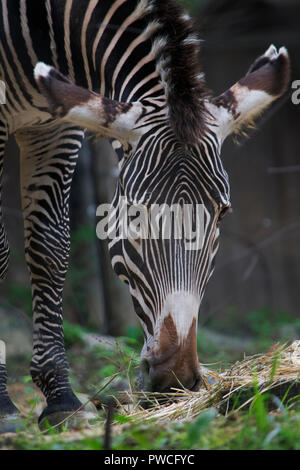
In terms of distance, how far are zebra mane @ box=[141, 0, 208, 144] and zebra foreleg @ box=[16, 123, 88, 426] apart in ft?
4.58

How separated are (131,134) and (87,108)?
0.29 metres

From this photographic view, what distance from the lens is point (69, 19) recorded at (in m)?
3.99

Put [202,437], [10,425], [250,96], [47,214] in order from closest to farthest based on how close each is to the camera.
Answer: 1. [202,437]
2. [250,96]
3. [10,425]
4. [47,214]

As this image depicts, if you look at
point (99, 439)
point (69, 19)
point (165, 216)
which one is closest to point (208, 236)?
point (165, 216)

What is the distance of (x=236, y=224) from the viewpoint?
9984 millimetres

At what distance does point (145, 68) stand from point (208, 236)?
1.15 metres

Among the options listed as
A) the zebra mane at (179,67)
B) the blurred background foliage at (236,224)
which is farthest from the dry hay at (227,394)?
the blurred background foliage at (236,224)

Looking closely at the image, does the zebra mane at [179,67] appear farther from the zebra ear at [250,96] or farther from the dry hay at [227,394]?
the dry hay at [227,394]

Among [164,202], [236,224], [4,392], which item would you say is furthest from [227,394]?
[236,224]

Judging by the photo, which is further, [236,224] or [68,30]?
[236,224]

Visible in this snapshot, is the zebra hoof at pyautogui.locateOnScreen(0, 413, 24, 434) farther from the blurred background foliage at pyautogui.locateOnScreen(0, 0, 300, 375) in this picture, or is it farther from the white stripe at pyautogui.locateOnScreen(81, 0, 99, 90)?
the blurred background foliage at pyautogui.locateOnScreen(0, 0, 300, 375)

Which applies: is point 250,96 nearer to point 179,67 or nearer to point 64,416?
point 179,67

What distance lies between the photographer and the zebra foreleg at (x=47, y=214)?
4.68 meters
